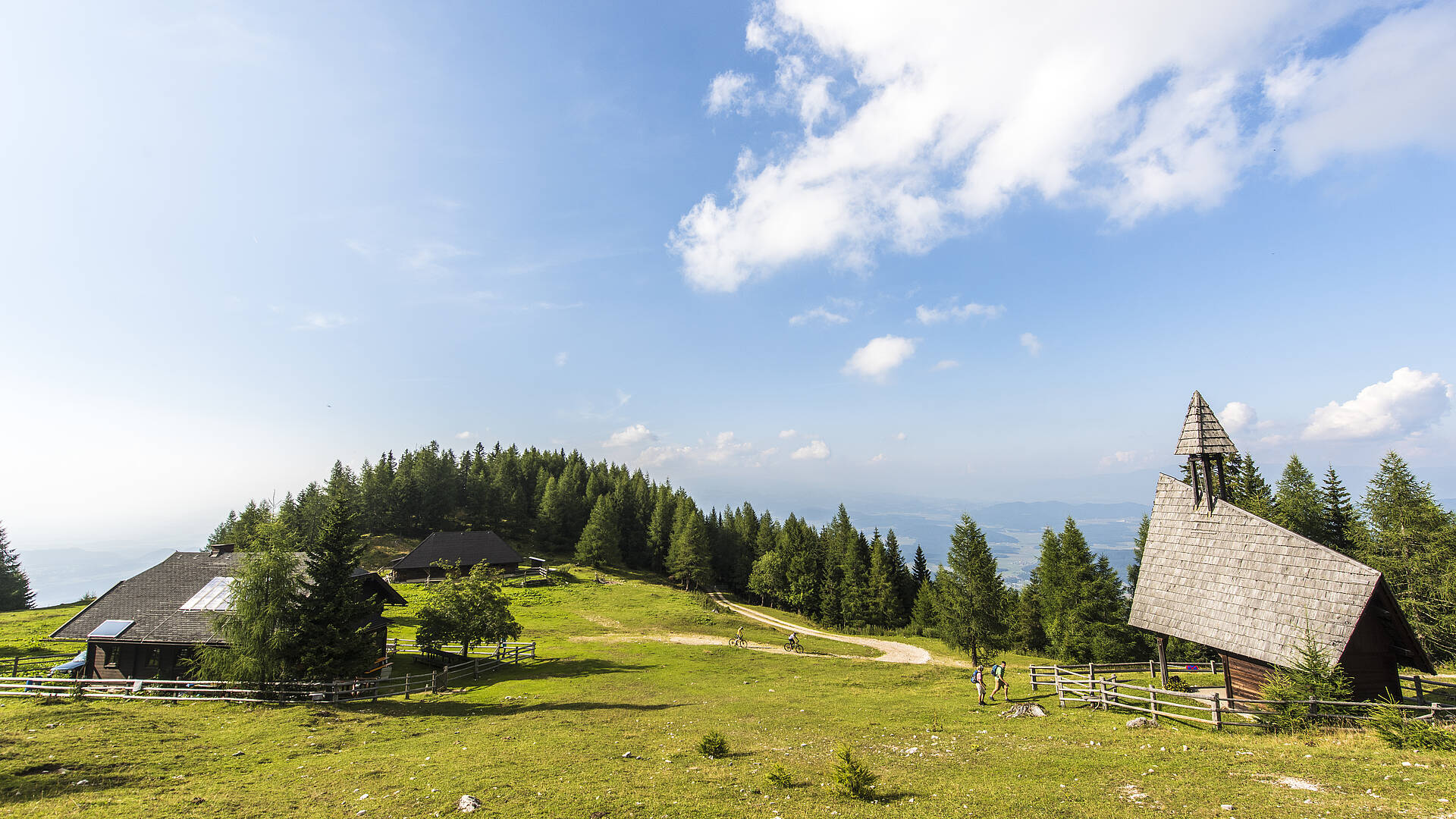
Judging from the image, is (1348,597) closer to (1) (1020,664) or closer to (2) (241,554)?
(1) (1020,664)

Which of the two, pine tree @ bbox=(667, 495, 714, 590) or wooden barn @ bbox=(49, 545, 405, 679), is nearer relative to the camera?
wooden barn @ bbox=(49, 545, 405, 679)

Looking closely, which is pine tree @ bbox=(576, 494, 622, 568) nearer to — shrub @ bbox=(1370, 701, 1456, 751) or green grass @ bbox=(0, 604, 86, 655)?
green grass @ bbox=(0, 604, 86, 655)

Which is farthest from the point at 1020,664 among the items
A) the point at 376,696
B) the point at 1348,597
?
the point at 376,696

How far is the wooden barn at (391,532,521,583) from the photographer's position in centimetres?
8300

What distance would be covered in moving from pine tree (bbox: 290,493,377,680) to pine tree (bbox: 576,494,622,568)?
66111mm

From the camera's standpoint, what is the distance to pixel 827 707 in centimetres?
2620

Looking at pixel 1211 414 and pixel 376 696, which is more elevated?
pixel 1211 414

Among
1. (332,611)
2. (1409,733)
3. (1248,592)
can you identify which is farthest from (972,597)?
(332,611)

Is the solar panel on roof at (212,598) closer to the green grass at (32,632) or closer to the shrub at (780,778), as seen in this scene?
the green grass at (32,632)

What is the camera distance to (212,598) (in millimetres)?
33906

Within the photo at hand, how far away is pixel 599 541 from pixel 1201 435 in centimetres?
8638

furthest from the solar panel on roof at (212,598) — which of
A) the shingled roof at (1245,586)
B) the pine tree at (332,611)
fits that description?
the shingled roof at (1245,586)

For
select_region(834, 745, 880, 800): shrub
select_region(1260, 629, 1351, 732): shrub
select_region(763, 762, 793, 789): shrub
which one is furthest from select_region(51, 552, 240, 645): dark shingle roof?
select_region(1260, 629, 1351, 732): shrub

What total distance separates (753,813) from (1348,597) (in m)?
22.7
